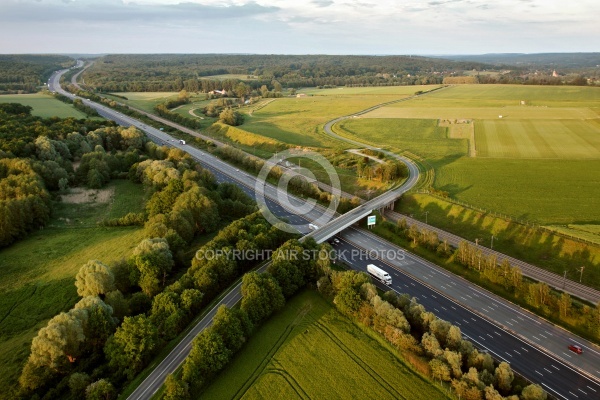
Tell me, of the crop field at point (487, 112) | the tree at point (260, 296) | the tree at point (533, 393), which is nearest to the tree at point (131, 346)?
the tree at point (260, 296)

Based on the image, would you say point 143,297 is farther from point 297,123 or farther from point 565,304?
point 297,123

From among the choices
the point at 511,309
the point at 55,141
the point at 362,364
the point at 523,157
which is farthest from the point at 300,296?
the point at 55,141

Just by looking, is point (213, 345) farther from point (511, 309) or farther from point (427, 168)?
point (427, 168)

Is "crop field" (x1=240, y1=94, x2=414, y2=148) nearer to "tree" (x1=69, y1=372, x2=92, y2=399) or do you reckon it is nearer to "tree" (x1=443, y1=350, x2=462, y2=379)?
"tree" (x1=443, y1=350, x2=462, y2=379)

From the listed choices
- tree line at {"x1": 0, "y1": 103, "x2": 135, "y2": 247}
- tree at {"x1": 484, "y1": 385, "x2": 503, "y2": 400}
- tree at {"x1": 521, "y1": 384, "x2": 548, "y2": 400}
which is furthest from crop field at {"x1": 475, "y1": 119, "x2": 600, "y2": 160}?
tree line at {"x1": 0, "y1": 103, "x2": 135, "y2": 247}

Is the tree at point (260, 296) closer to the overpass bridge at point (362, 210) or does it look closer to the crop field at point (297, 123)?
the overpass bridge at point (362, 210)
